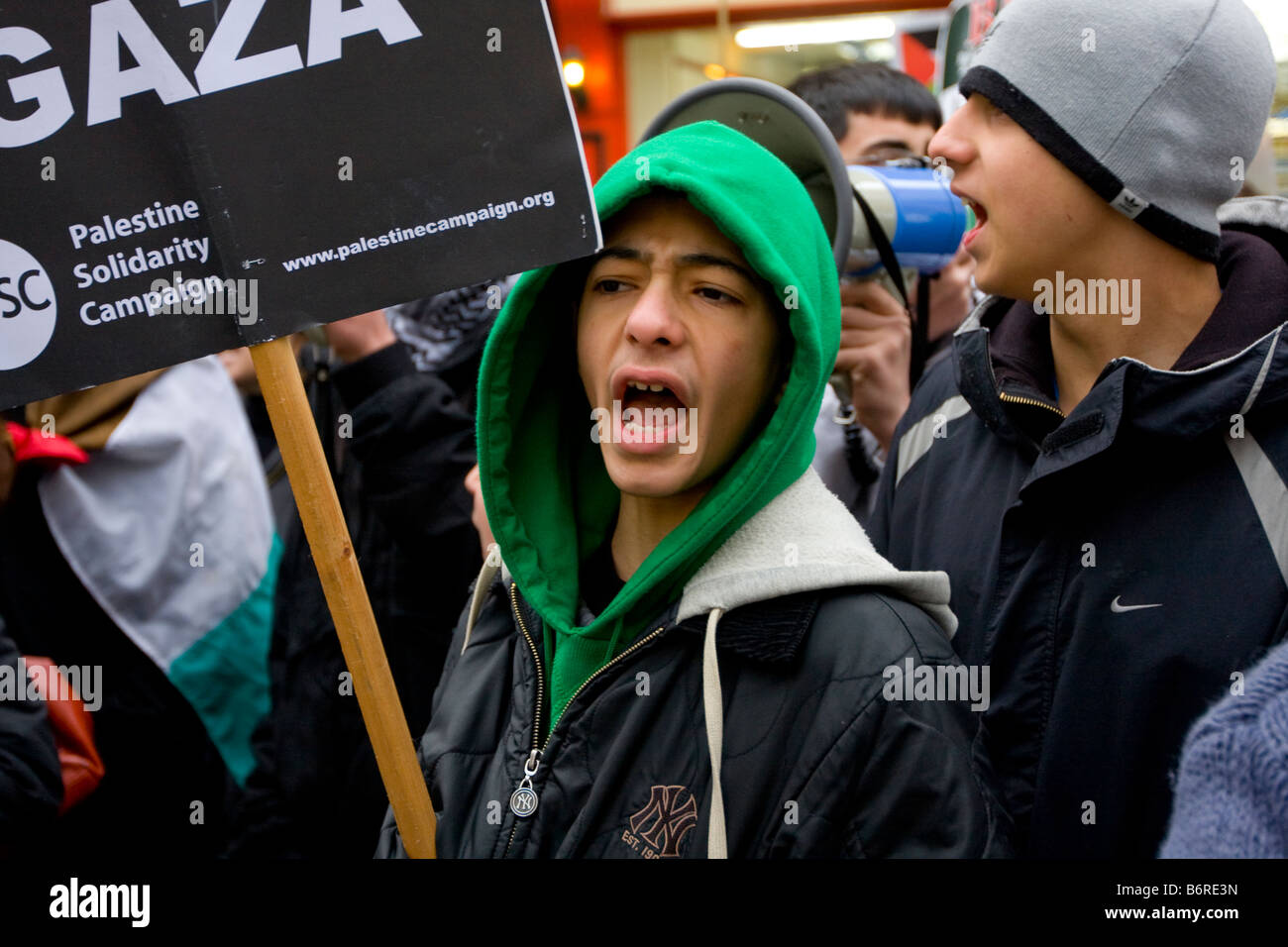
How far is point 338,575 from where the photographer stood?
150cm

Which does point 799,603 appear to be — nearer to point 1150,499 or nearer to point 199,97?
point 1150,499

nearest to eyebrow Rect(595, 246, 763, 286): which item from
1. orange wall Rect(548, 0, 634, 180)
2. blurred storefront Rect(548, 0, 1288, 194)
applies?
blurred storefront Rect(548, 0, 1288, 194)

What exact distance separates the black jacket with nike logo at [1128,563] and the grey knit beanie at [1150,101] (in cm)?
14

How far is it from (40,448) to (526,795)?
1.85 m

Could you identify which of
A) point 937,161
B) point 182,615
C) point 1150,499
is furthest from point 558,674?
point 182,615

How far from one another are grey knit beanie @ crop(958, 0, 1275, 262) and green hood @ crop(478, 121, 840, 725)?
462 mm

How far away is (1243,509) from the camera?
160 centimetres

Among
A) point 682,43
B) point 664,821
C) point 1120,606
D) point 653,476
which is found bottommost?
point 664,821

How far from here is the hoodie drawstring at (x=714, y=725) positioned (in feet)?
4.58

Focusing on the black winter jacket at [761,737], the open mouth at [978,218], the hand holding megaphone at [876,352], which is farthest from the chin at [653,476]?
the hand holding megaphone at [876,352]

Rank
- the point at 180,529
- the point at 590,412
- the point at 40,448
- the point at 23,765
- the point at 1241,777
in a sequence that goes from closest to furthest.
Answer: the point at 1241,777
the point at 590,412
the point at 23,765
the point at 40,448
the point at 180,529
